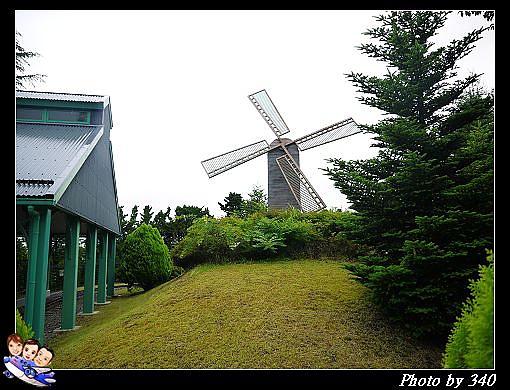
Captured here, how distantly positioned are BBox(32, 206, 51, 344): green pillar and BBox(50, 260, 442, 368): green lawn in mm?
604

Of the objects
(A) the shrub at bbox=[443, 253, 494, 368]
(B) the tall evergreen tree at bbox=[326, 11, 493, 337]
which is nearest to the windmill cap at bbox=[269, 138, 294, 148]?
(B) the tall evergreen tree at bbox=[326, 11, 493, 337]

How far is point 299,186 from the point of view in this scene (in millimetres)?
13875

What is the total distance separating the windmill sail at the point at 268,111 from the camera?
14820mm

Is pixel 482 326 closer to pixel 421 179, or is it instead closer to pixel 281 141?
pixel 421 179

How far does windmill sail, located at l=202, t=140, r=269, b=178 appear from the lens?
14.5 m

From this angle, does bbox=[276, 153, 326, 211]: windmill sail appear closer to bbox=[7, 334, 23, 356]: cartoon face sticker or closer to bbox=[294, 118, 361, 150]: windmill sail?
bbox=[294, 118, 361, 150]: windmill sail

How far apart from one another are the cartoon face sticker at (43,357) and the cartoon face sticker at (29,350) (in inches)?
1.9

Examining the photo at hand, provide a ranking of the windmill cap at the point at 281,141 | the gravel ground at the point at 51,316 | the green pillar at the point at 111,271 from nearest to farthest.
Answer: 1. the gravel ground at the point at 51,316
2. the green pillar at the point at 111,271
3. the windmill cap at the point at 281,141

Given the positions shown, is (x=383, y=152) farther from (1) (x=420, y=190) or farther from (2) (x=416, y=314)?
(2) (x=416, y=314)

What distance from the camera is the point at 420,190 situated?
5.81 meters

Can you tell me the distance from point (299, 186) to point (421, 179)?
26.7 ft

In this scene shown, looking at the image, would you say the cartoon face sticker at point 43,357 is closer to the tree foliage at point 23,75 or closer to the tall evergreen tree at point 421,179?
the tall evergreen tree at point 421,179
